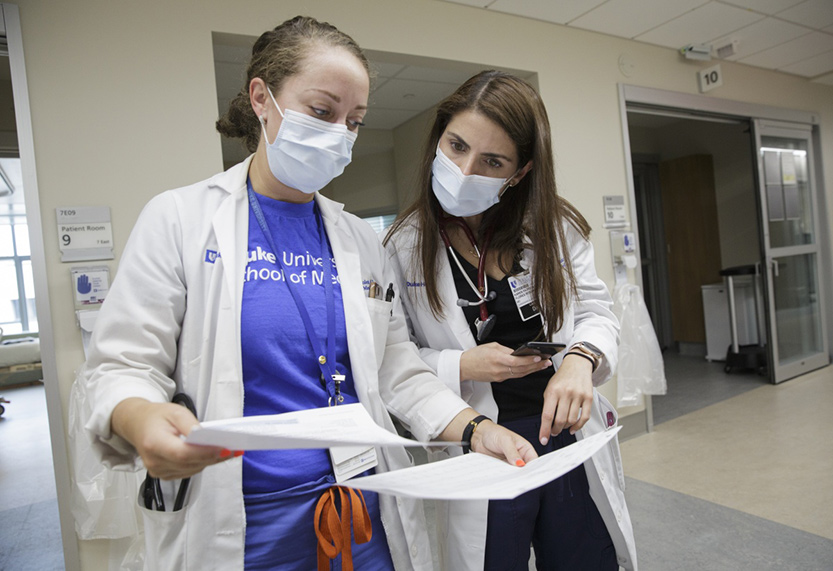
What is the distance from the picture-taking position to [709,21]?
12.2ft

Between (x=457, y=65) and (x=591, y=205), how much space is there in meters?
1.30

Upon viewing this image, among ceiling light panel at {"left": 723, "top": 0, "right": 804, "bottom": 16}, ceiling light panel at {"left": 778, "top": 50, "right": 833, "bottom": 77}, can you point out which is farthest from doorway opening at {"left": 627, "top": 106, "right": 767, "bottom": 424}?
ceiling light panel at {"left": 723, "top": 0, "right": 804, "bottom": 16}

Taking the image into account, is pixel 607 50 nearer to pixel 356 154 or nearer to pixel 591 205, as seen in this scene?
pixel 591 205

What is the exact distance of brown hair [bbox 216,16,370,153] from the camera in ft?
3.05

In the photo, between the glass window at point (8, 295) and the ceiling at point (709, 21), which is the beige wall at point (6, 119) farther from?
the ceiling at point (709, 21)

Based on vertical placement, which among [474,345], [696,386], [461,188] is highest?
[461,188]

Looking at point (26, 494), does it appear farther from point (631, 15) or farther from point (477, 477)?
point (631, 15)

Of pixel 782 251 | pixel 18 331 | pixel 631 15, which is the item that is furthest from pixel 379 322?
pixel 782 251

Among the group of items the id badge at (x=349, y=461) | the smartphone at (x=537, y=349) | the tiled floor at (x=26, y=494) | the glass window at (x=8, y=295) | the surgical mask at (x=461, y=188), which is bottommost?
the tiled floor at (x=26, y=494)

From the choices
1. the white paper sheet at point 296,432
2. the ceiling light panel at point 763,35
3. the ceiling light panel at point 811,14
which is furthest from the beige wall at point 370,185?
the white paper sheet at point 296,432

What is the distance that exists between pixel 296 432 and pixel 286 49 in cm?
69

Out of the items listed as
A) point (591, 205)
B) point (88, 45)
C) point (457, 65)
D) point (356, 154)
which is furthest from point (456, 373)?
point (356, 154)

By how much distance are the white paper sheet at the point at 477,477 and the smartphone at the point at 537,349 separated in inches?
7.7

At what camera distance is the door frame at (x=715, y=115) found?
3789 mm
